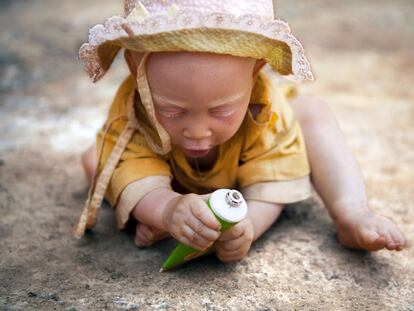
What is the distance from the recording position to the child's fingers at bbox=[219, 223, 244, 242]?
1.32 meters

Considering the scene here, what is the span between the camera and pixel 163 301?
4.18ft

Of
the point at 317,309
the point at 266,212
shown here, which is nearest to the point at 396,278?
the point at 317,309

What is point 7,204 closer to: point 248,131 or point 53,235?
point 53,235

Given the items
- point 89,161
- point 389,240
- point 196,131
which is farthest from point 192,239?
point 89,161

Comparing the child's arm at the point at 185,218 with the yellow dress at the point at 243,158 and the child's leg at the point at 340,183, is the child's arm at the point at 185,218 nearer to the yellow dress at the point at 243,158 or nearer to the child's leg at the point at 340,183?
the yellow dress at the point at 243,158

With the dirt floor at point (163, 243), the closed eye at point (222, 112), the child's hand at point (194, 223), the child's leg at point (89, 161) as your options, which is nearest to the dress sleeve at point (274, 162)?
the dirt floor at point (163, 243)

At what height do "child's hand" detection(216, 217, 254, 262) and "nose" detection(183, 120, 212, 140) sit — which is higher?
"nose" detection(183, 120, 212, 140)

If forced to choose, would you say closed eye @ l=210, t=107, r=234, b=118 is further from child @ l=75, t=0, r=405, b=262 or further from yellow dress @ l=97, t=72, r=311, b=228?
yellow dress @ l=97, t=72, r=311, b=228

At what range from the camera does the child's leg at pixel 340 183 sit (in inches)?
58.1

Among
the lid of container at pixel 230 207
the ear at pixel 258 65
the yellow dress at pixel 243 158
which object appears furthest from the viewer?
the yellow dress at pixel 243 158

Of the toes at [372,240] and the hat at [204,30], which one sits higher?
the hat at [204,30]

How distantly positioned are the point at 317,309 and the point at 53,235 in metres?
0.74

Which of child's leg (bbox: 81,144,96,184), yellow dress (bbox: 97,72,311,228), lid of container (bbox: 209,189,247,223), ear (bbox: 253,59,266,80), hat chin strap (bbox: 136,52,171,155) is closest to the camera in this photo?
lid of container (bbox: 209,189,247,223)

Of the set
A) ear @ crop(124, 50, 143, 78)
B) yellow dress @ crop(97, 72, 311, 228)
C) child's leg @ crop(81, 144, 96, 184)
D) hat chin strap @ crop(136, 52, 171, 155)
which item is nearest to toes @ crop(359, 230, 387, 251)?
yellow dress @ crop(97, 72, 311, 228)
